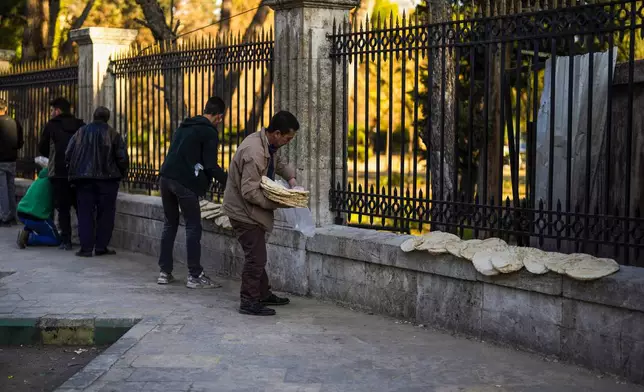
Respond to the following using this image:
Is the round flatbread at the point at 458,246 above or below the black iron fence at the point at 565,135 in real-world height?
below

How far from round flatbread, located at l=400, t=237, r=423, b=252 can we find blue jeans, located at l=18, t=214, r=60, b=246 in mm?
6188

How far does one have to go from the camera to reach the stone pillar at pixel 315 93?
9.02 m

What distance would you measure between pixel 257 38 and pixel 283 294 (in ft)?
8.54

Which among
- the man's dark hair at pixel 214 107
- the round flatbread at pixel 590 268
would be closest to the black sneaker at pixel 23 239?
the man's dark hair at pixel 214 107

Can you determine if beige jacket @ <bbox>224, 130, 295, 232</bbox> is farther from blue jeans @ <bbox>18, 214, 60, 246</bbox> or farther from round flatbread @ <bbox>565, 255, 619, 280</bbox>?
blue jeans @ <bbox>18, 214, 60, 246</bbox>

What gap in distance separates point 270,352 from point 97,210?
561 cm

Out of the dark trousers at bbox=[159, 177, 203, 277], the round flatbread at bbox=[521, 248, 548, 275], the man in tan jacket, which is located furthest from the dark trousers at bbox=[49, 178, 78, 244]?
the round flatbread at bbox=[521, 248, 548, 275]

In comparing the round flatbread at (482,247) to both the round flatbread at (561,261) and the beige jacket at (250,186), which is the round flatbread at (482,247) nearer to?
the round flatbread at (561,261)

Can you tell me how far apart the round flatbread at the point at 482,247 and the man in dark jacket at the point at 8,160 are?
9088 mm

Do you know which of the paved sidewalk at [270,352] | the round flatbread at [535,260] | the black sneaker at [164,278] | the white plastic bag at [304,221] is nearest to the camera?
the paved sidewalk at [270,352]

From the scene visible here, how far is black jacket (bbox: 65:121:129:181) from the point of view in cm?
1141

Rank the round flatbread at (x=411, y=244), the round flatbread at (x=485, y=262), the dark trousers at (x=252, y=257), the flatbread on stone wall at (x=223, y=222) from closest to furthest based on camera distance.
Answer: the round flatbread at (x=485, y=262), the round flatbread at (x=411, y=244), the dark trousers at (x=252, y=257), the flatbread on stone wall at (x=223, y=222)

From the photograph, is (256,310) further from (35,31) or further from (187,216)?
(35,31)

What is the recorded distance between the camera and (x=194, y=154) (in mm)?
9211
